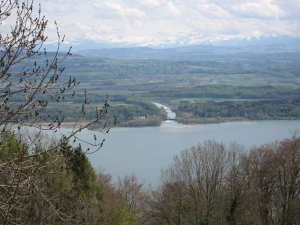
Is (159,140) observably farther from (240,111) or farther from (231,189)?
(231,189)

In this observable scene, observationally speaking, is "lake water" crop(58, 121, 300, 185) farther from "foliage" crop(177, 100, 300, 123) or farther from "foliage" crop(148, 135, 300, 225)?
"foliage" crop(148, 135, 300, 225)

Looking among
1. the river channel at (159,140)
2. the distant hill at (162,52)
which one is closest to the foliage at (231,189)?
the river channel at (159,140)

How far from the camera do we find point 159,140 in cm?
2525

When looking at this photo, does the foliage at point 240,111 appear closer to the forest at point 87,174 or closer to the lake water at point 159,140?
the lake water at point 159,140

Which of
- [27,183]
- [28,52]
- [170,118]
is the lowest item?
[170,118]

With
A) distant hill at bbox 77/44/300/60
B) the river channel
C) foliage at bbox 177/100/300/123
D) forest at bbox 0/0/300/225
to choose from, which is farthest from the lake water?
distant hill at bbox 77/44/300/60

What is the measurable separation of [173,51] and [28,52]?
146 meters

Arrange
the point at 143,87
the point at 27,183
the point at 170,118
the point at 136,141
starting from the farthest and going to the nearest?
the point at 143,87, the point at 170,118, the point at 136,141, the point at 27,183

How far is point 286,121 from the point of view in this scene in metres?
31.6

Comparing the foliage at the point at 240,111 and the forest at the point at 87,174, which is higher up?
the forest at the point at 87,174

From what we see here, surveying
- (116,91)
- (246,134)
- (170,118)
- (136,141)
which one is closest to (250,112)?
(170,118)

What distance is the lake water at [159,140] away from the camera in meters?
19.3

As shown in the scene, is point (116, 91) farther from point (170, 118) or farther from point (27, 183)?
point (27, 183)

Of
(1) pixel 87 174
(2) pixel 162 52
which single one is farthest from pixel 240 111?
(2) pixel 162 52
